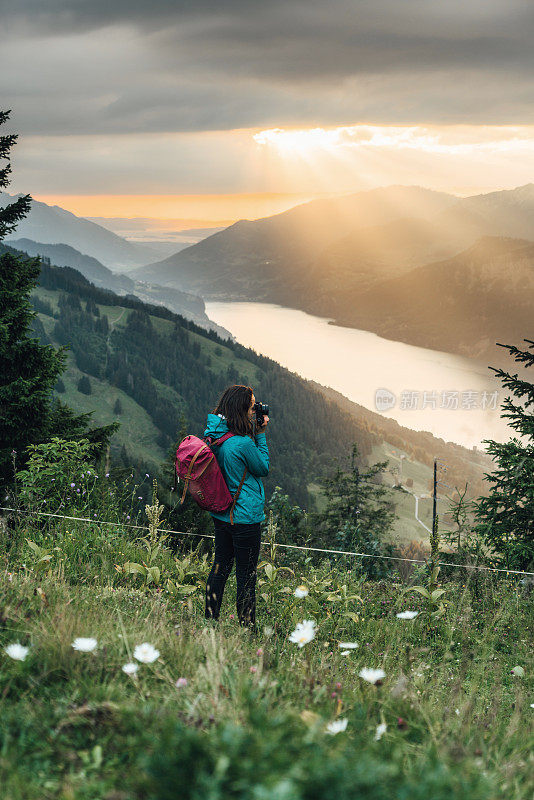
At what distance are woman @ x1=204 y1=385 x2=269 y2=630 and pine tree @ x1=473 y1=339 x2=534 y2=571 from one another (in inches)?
227

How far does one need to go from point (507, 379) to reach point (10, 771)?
35.6ft

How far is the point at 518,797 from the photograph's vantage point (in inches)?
68.2

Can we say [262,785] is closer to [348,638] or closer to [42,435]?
[348,638]

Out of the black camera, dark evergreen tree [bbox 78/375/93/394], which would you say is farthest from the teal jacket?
dark evergreen tree [bbox 78/375/93/394]

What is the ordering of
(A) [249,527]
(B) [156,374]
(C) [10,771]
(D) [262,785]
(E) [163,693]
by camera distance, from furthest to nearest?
(B) [156,374]
(A) [249,527]
(E) [163,693]
(C) [10,771]
(D) [262,785]

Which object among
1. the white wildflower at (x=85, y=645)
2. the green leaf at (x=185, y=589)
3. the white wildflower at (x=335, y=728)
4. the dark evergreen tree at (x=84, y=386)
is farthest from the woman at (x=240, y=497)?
Result: the dark evergreen tree at (x=84, y=386)

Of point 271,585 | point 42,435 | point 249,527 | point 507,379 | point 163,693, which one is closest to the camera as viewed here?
point 163,693

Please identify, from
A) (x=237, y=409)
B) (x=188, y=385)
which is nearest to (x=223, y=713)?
(x=237, y=409)

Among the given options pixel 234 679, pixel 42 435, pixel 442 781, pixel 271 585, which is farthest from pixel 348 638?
pixel 42 435

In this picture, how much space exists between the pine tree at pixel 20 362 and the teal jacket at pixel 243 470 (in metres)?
7.63

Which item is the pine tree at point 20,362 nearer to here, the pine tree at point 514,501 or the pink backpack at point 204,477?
the pink backpack at point 204,477

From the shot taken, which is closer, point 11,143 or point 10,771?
point 10,771

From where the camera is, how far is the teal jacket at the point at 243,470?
448cm

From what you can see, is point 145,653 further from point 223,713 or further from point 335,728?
point 335,728
